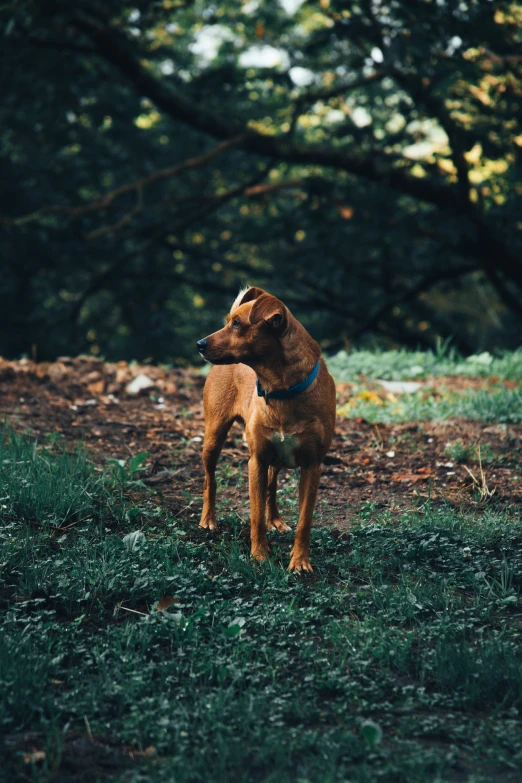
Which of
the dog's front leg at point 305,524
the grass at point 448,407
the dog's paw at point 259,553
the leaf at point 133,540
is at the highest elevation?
the dog's front leg at point 305,524

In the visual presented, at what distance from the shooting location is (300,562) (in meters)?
4.10

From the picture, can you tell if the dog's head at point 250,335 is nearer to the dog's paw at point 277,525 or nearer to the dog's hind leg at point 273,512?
the dog's hind leg at point 273,512

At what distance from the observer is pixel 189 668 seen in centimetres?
318

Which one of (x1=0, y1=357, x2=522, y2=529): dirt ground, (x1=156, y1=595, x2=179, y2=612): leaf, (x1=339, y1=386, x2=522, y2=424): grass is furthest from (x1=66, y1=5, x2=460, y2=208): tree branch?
(x1=156, y1=595, x2=179, y2=612): leaf

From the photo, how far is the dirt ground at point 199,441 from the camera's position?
535 cm

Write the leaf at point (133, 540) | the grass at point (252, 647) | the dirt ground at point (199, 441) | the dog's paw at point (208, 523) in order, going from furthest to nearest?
the dirt ground at point (199, 441) < the dog's paw at point (208, 523) < the leaf at point (133, 540) < the grass at point (252, 647)

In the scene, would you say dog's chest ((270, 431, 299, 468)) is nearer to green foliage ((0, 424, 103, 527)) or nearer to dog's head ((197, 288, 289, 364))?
dog's head ((197, 288, 289, 364))

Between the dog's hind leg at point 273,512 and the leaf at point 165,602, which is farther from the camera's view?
the dog's hind leg at point 273,512

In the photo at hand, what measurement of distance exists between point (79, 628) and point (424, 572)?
1750 mm

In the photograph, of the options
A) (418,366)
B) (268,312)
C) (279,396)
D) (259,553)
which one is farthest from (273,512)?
(418,366)

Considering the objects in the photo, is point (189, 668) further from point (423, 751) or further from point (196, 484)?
point (196, 484)

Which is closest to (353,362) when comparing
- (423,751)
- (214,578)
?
(214,578)

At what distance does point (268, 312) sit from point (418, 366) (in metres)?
5.30

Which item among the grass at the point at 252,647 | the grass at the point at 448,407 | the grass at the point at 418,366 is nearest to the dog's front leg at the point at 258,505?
the grass at the point at 252,647
